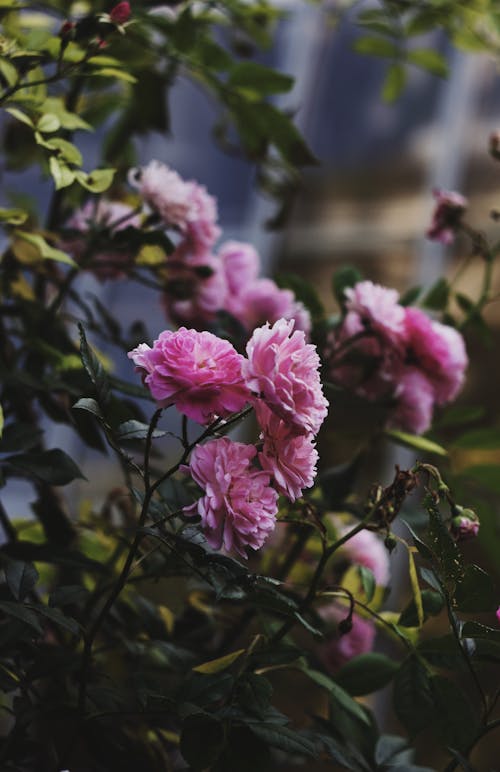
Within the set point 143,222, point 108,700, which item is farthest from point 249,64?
point 108,700

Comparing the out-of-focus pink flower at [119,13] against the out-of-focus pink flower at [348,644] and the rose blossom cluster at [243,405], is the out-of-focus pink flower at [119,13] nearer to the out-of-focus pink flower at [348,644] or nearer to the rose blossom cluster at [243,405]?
the rose blossom cluster at [243,405]

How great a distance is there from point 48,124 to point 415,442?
1.25 feet

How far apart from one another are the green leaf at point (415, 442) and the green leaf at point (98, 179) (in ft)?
1.04

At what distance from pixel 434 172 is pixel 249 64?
2038 mm

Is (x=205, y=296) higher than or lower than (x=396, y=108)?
higher

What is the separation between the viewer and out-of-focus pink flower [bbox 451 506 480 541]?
1.96 feet

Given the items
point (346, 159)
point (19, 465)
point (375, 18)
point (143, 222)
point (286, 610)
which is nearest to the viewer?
point (286, 610)

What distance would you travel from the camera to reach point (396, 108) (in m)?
3.01

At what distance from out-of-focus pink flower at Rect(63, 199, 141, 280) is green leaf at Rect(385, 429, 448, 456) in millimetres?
267

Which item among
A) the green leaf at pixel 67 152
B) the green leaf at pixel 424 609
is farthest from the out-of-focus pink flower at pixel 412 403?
the green leaf at pixel 67 152

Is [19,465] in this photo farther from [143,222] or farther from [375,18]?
[375,18]

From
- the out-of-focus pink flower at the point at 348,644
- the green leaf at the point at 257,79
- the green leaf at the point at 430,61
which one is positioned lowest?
the out-of-focus pink flower at the point at 348,644

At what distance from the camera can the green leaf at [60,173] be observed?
2.22ft

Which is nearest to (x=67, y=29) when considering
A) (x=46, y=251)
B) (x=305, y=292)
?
(x=46, y=251)
